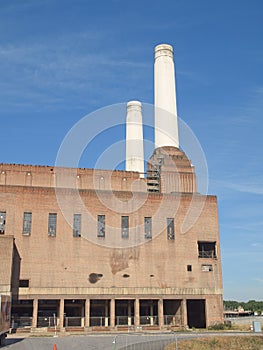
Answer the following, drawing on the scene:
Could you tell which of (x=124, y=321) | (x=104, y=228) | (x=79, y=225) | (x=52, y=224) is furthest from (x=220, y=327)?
(x=52, y=224)

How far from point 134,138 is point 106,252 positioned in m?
22.9

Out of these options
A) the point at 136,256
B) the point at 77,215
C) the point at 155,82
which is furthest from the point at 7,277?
the point at 155,82

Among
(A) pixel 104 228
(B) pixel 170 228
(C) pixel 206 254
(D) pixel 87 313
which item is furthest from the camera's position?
(C) pixel 206 254

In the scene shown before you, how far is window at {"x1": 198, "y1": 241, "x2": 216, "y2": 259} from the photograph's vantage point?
47.6 m

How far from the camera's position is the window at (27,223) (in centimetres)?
4291

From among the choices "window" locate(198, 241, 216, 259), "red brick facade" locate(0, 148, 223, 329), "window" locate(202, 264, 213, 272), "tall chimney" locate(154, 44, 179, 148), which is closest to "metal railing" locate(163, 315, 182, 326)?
"red brick facade" locate(0, 148, 223, 329)

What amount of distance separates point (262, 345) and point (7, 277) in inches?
844

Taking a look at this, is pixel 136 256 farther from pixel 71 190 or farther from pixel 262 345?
pixel 262 345

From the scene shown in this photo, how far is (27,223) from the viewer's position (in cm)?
4325

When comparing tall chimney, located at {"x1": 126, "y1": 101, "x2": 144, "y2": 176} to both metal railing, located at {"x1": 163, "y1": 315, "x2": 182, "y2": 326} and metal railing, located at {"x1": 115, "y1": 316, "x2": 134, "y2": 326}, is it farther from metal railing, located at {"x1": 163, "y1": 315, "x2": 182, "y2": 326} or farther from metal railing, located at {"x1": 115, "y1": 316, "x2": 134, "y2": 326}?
metal railing, located at {"x1": 115, "y1": 316, "x2": 134, "y2": 326}

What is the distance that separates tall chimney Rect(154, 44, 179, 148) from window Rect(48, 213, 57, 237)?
16.0 meters

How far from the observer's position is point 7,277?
125ft

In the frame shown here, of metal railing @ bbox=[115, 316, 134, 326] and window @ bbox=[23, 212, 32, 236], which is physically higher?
window @ bbox=[23, 212, 32, 236]

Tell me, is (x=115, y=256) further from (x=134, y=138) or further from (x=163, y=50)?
(x=163, y=50)
